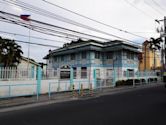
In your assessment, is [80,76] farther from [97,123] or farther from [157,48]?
[157,48]

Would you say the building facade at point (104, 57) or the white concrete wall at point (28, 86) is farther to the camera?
the building facade at point (104, 57)

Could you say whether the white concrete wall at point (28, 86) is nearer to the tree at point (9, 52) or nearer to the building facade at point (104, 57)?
the tree at point (9, 52)

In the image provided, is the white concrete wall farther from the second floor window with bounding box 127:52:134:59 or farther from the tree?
the second floor window with bounding box 127:52:134:59

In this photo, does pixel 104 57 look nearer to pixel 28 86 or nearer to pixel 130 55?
pixel 130 55

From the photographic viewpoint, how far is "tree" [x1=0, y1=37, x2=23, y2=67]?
2516cm

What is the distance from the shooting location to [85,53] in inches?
→ 1371

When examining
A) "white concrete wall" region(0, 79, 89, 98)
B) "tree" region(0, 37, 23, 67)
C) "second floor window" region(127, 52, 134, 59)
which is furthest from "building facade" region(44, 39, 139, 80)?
"white concrete wall" region(0, 79, 89, 98)

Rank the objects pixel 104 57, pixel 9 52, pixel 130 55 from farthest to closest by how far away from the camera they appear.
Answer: pixel 130 55, pixel 104 57, pixel 9 52

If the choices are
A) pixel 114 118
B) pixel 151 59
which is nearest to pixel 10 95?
pixel 114 118

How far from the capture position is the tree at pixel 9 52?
2516cm

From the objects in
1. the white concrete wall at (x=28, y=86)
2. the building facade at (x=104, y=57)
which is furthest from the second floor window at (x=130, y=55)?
the white concrete wall at (x=28, y=86)

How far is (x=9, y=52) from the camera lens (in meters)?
26.1

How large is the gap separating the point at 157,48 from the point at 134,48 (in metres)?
14.1

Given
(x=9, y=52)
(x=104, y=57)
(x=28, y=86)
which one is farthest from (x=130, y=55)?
(x=28, y=86)
